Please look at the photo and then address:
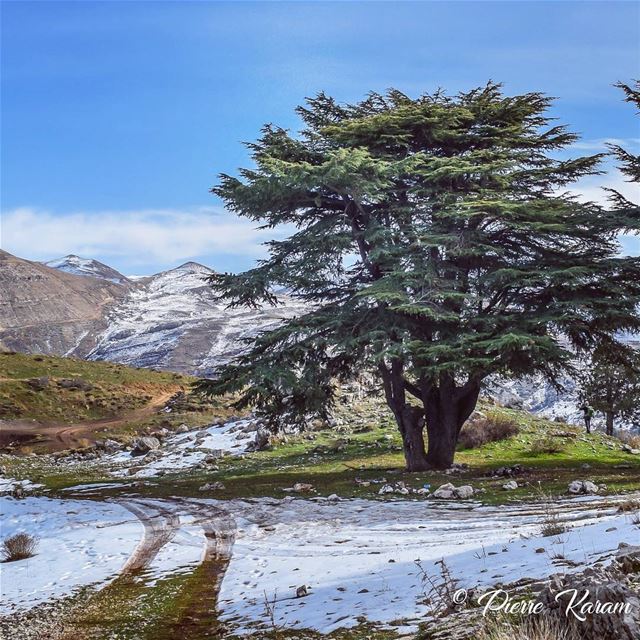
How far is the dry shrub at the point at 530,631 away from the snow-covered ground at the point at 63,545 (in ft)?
23.2

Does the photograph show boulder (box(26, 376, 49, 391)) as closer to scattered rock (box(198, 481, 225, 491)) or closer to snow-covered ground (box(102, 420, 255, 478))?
snow-covered ground (box(102, 420, 255, 478))

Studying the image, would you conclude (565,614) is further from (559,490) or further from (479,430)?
(479,430)

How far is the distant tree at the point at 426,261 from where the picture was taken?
16656 mm

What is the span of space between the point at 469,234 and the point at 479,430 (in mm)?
9167

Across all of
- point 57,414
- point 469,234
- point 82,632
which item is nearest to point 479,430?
point 469,234

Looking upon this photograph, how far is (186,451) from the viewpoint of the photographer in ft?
94.9

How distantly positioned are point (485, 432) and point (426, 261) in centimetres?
927

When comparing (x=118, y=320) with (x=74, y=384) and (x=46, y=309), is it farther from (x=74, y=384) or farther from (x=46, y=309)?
(x=74, y=384)

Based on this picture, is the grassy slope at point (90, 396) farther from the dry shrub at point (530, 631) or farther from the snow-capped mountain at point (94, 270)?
the snow-capped mountain at point (94, 270)

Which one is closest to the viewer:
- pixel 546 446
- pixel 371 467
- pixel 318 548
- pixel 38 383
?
pixel 318 548

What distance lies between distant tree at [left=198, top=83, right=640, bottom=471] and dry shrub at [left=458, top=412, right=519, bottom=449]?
453 cm

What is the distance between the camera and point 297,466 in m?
22.0

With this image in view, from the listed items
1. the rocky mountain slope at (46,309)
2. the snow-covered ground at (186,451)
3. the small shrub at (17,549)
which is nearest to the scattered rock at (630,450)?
the snow-covered ground at (186,451)

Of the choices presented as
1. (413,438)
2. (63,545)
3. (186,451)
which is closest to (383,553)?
(63,545)
